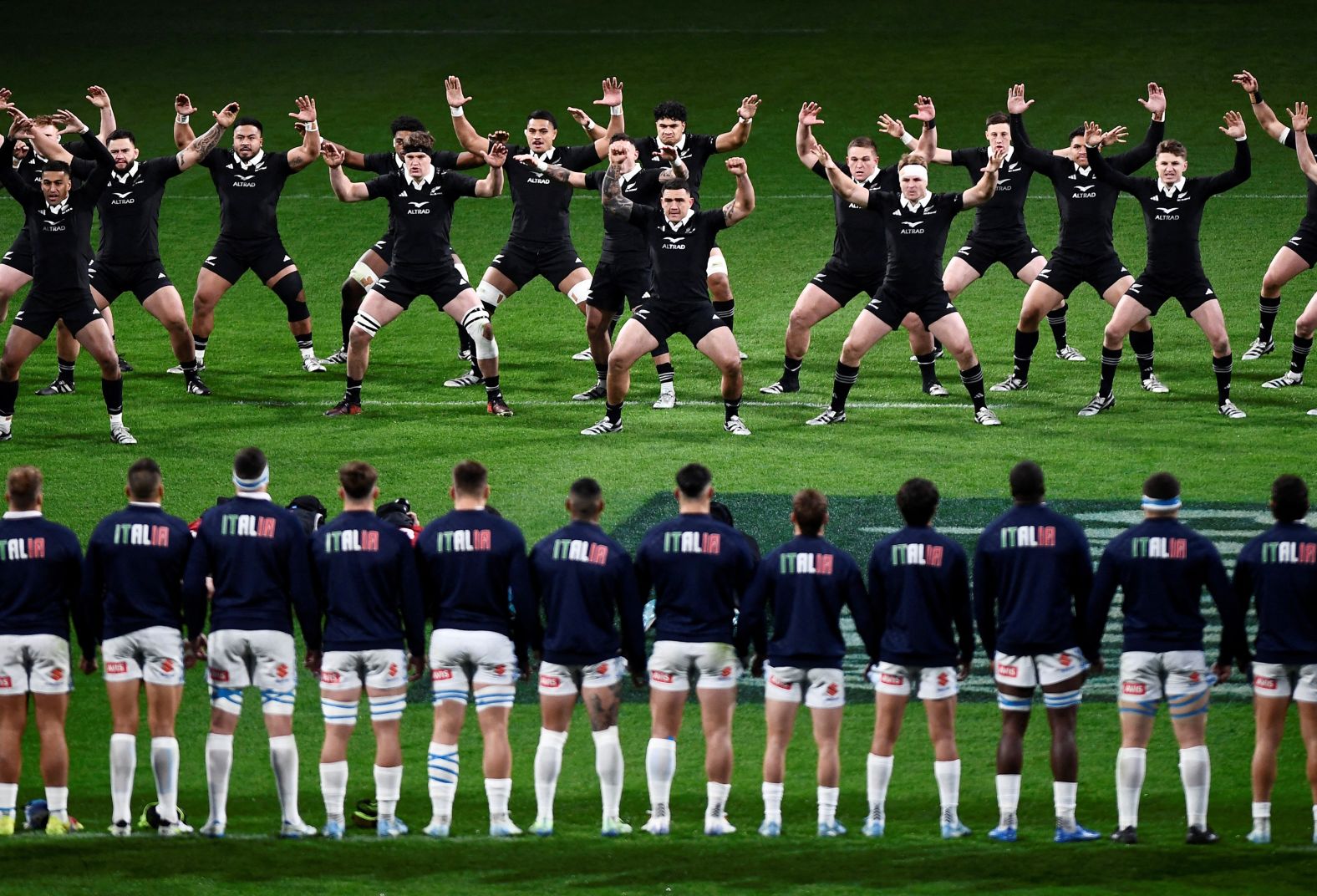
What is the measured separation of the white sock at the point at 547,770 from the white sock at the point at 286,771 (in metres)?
1.22

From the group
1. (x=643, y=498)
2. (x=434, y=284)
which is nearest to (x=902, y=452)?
(x=643, y=498)

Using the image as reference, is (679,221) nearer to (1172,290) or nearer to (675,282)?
(675,282)

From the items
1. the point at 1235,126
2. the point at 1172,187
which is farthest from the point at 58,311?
the point at 1235,126

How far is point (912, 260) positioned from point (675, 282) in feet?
6.80

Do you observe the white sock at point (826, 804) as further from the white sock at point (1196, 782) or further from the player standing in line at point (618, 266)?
the player standing in line at point (618, 266)

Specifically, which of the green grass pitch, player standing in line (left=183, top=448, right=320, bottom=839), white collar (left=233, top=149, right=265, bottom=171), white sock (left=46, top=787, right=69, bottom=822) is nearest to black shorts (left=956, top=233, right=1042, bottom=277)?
the green grass pitch

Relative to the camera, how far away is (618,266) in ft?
56.9

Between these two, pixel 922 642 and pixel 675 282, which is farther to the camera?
pixel 675 282

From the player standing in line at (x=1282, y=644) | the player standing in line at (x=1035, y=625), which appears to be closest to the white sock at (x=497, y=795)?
the player standing in line at (x=1035, y=625)

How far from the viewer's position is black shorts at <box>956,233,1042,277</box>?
18.3 m

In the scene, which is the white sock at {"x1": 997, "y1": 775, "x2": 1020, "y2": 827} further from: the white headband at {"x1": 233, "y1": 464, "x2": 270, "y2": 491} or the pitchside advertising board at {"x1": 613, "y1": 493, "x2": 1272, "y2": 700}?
the white headband at {"x1": 233, "y1": 464, "x2": 270, "y2": 491}

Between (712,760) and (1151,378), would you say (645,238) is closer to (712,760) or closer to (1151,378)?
(1151,378)

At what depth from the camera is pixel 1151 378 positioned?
59.1ft

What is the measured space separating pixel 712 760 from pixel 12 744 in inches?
140
